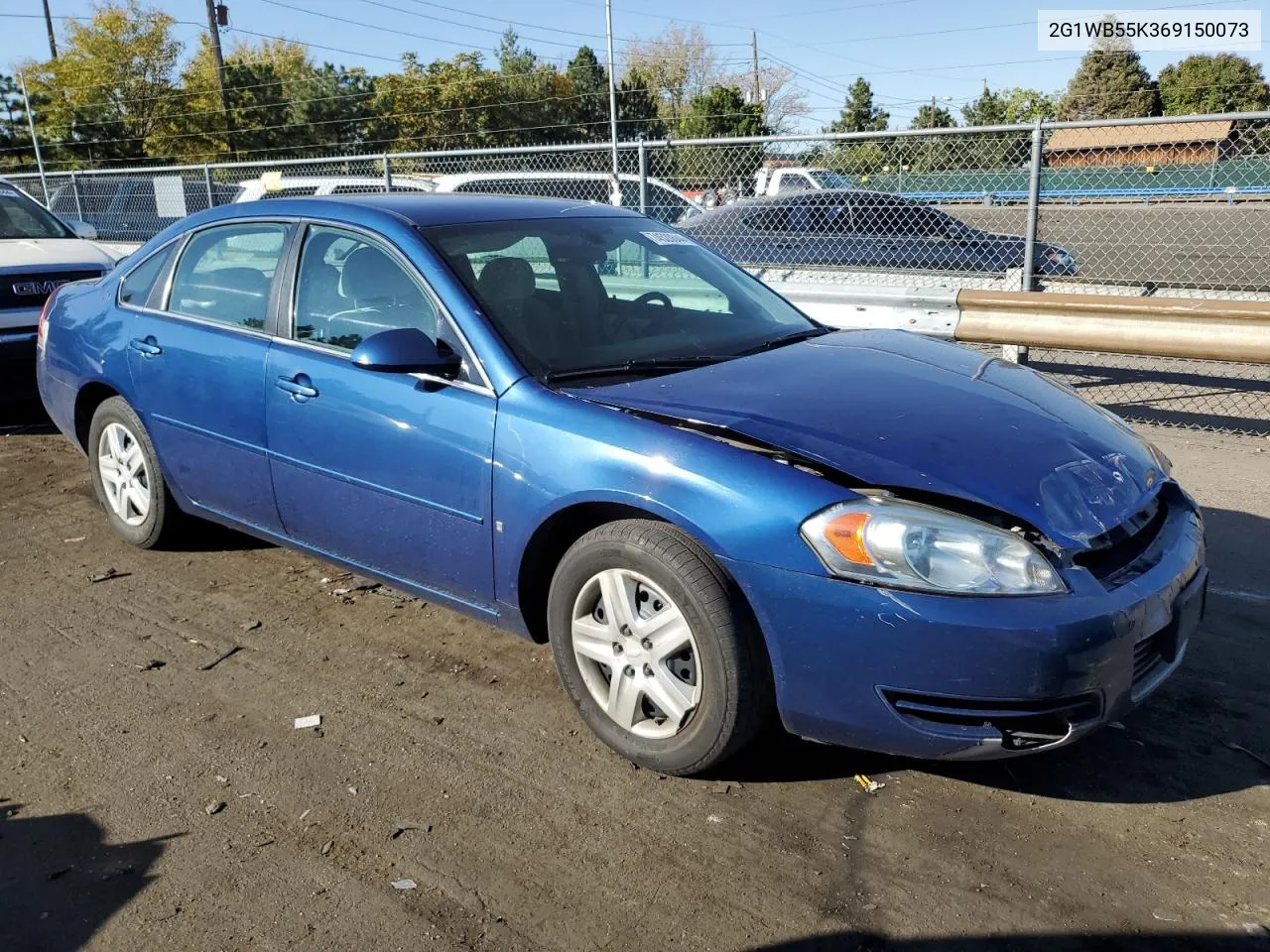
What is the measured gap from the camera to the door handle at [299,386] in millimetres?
3902

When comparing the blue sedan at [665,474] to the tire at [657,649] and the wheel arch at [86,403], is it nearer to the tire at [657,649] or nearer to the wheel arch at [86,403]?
the tire at [657,649]

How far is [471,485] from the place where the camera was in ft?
11.2

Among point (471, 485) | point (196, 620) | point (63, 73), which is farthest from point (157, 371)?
point (63, 73)

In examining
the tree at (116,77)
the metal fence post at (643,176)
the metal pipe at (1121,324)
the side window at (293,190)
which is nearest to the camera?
the metal pipe at (1121,324)

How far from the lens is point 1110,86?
61.9m

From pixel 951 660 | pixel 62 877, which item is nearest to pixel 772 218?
pixel 951 660

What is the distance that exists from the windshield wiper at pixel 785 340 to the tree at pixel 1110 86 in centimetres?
6275

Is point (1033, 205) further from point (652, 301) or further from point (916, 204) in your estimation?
point (652, 301)

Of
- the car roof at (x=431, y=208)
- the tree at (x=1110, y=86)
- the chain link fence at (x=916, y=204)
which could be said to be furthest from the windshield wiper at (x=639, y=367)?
the tree at (x=1110, y=86)

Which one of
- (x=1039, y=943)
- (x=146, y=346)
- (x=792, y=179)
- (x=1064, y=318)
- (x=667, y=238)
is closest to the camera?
(x=1039, y=943)

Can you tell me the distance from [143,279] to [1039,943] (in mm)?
4538

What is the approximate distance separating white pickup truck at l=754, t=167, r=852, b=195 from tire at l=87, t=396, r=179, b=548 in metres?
9.60

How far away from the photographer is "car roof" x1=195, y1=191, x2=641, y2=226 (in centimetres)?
401

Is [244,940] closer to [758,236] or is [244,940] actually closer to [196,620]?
[196,620]
